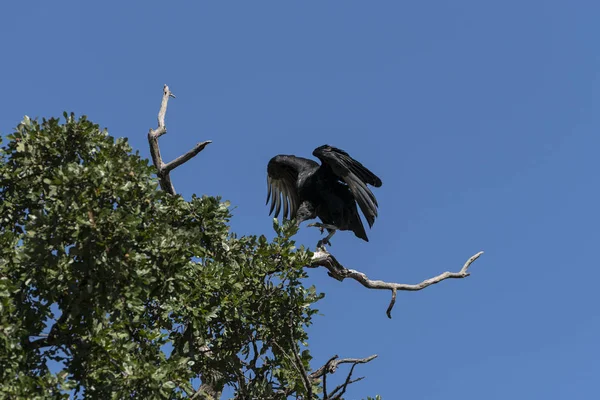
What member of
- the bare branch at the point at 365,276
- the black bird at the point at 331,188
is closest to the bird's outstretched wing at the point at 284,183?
the black bird at the point at 331,188

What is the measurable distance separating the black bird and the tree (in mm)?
1744

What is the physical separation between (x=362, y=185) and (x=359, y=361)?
2.46m

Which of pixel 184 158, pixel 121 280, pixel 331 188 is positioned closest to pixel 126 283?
pixel 121 280

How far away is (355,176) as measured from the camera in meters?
9.95

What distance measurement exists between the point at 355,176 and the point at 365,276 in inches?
44.8

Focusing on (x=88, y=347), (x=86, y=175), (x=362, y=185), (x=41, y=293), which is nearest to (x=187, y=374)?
(x=88, y=347)

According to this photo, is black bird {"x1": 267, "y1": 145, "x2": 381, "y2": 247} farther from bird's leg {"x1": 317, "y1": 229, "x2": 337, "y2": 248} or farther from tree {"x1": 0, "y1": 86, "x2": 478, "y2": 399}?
tree {"x1": 0, "y1": 86, "x2": 478, "y2": 399}

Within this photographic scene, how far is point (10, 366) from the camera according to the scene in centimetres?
603

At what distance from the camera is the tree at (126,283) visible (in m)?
6.27

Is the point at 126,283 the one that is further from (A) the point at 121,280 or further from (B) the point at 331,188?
(B) the point at 331,188

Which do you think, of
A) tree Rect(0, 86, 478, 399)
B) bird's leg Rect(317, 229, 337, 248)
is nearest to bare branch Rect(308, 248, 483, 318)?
bird's leg Rect(317, 229, 337, 248)

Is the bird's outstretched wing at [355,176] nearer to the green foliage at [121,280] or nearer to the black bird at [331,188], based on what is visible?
the black bird at [331,188]

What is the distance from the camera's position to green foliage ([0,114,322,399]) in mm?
6262

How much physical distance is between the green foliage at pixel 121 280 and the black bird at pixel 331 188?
1814 millimetres
